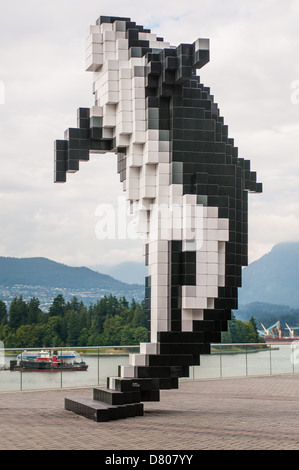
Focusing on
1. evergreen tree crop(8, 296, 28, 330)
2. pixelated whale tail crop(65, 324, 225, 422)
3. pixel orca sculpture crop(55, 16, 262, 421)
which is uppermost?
pixel orca sculpture crop(55, 16, 262, 421)

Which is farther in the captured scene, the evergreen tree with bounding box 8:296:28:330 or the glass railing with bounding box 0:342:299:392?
the evergreen tree with bounding box 8:296:28:330

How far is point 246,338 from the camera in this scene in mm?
112688

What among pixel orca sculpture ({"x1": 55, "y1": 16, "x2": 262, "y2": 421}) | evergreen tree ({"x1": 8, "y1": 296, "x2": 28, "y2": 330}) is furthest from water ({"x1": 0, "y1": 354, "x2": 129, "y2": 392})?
evergreen tree ({"x1": 8, "y1": 296, "x2": 28, "y2": 330})

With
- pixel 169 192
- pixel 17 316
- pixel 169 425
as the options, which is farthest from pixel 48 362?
pixel 17 316

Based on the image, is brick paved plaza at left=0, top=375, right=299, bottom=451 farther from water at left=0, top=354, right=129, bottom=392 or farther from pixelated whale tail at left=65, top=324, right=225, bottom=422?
water at left=0, top=354, right=129, bottom=392

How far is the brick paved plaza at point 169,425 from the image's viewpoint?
9.77 metres

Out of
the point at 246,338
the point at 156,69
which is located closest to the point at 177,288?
the point at 156,69

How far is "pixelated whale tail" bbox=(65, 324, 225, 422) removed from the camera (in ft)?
41.0

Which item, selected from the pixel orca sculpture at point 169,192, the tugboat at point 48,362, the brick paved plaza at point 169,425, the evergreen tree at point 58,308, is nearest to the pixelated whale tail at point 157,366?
the pixel orca sculpture at point 169,192

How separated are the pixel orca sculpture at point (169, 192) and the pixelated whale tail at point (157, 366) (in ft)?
0.06

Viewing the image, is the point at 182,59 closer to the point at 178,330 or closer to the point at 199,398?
the point at 178,330

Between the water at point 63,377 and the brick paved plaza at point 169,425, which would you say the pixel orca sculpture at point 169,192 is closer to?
the brick paved plaza at point 169,425

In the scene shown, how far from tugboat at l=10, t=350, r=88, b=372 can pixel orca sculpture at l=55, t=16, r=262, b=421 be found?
13.7 feet
